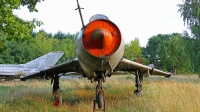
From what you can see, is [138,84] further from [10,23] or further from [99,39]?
[99,39]

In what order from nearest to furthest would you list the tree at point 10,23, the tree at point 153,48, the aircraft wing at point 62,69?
the tree at point 10,23, the aircraft wing at point 62,69, the tree at point 153,48

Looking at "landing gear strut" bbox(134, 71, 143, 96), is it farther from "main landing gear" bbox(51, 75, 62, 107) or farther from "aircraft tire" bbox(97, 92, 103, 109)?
"aircraft tire" bbox(97, 92, 103, 109)

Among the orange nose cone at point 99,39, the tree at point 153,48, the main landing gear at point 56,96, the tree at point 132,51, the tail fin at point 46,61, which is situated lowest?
the main landing gear at point 56,96

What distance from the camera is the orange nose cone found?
4.73 m

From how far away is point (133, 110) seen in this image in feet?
22.9

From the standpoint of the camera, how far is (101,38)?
4.67m

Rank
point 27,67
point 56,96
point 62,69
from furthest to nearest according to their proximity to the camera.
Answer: point 27,67 → point 62,69 → point 56,96

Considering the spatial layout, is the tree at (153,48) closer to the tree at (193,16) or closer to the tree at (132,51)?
the tree at (132,51)

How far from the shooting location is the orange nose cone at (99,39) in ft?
15.5

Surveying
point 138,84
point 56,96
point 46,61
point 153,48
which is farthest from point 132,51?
point 56,96

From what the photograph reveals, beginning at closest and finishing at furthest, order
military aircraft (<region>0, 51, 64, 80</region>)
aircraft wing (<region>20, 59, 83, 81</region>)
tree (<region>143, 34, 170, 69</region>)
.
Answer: aircraft wing (<region>20, 59, 83, 81</region>), military aircraft (<region>0, 51, 64, 80</region>), tree (<region>143, 34, 170, 69</region>)

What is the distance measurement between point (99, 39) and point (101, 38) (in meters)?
0.04

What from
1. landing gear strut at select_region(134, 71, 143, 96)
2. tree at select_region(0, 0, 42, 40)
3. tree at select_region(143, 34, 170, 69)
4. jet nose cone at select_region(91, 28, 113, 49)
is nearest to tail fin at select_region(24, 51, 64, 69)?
landing gear strut at select_region(134, 71, 143, 96)

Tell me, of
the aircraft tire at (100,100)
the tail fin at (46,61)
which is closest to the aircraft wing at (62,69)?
the aircraft tire at (100,100)
